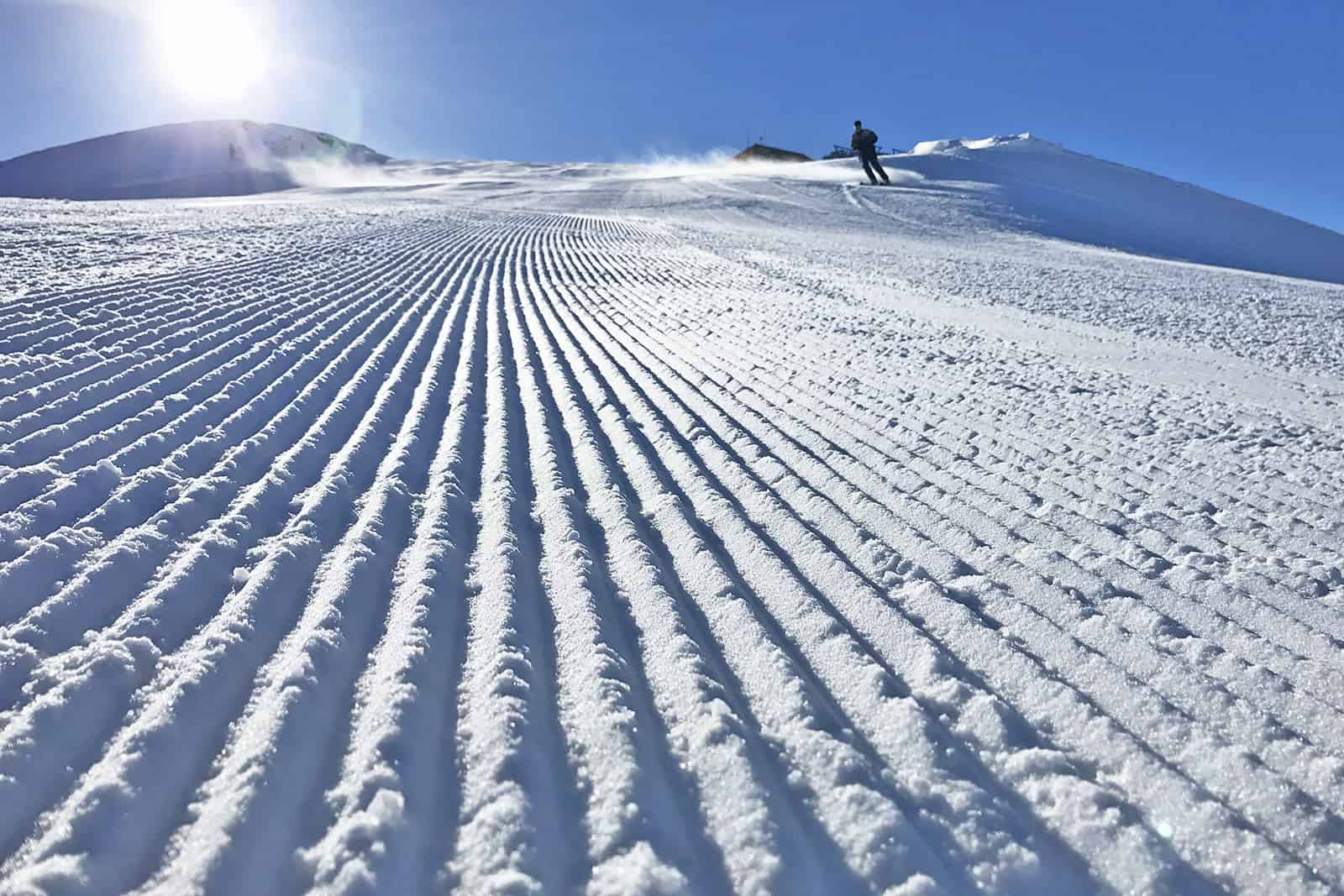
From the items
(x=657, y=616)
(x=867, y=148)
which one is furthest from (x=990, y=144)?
(x=657, y=616)

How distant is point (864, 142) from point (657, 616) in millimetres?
33094

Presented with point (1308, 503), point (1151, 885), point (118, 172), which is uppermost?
point (118, 172)

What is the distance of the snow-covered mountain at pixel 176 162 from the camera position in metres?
41.3

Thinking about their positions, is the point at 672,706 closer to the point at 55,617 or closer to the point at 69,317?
the point at 55,617

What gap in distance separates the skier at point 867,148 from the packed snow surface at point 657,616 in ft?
89.4

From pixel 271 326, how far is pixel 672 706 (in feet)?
20.4

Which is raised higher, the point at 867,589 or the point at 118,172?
the point at 118,172

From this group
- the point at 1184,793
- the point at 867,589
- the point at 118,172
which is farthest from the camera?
the point at 118,172

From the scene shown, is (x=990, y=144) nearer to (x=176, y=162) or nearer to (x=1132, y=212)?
(x=1132, y=212)

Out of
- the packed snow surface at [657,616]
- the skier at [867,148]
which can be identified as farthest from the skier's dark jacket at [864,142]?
the packed snow surface at [657,616]

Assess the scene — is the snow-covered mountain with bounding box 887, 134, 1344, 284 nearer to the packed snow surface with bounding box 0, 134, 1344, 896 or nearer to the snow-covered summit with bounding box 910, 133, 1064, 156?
the snow-covered summit with bounding box 910, 133, 1064, 156

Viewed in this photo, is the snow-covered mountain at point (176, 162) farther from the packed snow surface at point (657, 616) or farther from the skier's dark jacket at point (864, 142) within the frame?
the packed snow surface at point (657, 616)

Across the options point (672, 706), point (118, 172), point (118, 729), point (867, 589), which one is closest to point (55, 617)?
point (118, 729)

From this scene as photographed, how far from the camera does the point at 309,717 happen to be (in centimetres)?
211
